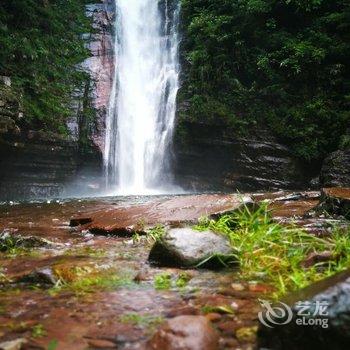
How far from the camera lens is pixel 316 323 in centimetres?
148

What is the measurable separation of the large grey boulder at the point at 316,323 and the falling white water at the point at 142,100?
1211cm

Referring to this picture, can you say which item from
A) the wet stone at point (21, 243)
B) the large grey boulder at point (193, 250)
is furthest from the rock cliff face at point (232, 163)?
the large grey boulder at point (193, 250)

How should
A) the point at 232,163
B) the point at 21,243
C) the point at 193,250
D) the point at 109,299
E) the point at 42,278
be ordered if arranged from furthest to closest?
the point at 232,163, the point at 21,243, the point at 193,250, the point at 42,278, the point at 109,299

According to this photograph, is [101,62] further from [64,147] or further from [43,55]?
[64,147]

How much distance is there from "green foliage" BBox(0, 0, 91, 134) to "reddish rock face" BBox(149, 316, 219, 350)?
1097 cm

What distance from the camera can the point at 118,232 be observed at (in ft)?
15.9

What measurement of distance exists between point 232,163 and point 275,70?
3933 millimetres

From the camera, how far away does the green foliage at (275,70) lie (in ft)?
41.9

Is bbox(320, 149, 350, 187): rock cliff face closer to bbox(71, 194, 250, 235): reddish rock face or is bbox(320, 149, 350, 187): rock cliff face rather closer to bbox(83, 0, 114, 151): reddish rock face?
bbox(71, 194, 250, 235): reddish rock face

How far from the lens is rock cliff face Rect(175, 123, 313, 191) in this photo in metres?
12.9

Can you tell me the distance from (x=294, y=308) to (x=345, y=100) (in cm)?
1274

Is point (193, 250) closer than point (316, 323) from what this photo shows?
No

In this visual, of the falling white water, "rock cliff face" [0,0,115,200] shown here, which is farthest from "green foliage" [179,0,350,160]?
"rock cliff face" [0,0,115,200]

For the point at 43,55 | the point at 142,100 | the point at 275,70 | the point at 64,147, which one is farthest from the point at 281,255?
the point at 142,100
